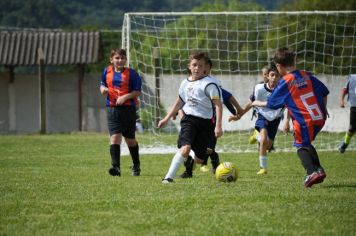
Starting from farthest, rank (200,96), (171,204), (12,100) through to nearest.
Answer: (12,100)
(200,96)
(171,204)

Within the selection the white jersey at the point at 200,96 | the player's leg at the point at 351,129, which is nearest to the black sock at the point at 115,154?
the white jersey at the point at 200,96

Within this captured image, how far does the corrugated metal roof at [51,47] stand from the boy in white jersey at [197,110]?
16.6 m

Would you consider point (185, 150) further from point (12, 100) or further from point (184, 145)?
point (12, 100)

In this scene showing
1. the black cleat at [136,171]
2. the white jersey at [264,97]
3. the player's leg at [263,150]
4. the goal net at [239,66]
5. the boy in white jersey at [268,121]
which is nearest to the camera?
the black cleat at [136,171]

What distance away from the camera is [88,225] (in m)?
6.51

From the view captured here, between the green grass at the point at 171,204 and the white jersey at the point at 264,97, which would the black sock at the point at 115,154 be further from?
the white jersey at the point at 264,97

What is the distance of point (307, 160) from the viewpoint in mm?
8656

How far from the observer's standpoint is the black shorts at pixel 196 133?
9.22m

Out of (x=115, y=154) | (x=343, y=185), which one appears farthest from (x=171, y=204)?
(x=115, y=154)

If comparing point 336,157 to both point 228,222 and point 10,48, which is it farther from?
point 10,48

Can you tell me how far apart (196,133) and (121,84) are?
200 cm

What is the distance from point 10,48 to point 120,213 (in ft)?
67.4

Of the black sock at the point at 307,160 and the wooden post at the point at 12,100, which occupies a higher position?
the black sock at the point at 307,160

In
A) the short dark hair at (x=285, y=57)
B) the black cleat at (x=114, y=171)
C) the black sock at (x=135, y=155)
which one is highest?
the short dark hair at (x=285, y=57)
